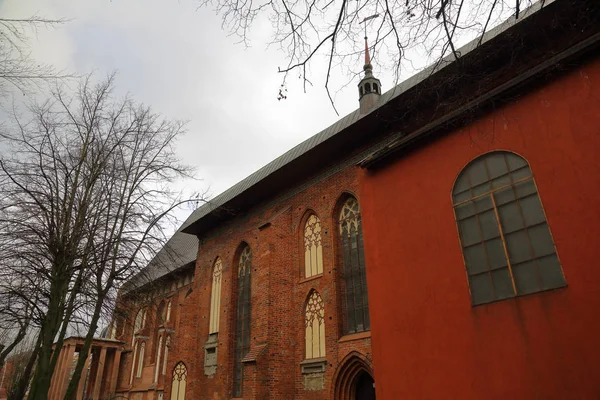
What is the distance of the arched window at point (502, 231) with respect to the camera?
6.18 meters

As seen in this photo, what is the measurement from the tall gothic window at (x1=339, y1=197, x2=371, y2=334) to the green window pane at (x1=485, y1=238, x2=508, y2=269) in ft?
14.3

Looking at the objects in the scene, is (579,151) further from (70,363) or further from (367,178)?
(70,363)

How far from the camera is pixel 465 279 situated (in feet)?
22.7

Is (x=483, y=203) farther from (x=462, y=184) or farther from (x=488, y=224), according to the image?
(x=462, y=184)

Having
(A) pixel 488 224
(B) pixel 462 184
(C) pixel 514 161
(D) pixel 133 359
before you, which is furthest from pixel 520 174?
(D) pixel 133 359

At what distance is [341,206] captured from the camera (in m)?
12.3

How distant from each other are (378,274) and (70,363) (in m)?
23.6

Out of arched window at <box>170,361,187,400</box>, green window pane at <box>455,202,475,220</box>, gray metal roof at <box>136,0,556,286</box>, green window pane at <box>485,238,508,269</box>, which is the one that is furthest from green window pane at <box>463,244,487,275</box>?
arched window at <box>170,361,187,400</box>

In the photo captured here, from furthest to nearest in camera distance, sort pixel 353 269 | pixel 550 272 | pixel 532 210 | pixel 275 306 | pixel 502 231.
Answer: pixel 275 306 < pixel 353 269 < pixel 502 231 < pixel 532 210 < pixel 550 272

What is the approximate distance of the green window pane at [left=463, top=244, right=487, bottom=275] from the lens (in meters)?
6.86

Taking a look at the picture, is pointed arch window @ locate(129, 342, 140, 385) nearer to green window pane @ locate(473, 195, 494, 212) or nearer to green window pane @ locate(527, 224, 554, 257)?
green window pane @ locate(473, 195, 494, 212)

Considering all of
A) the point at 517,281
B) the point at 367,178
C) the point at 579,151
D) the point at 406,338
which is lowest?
the point at 406,338

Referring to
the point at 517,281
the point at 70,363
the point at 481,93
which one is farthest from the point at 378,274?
the point at 70,363

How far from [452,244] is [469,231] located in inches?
14.0
